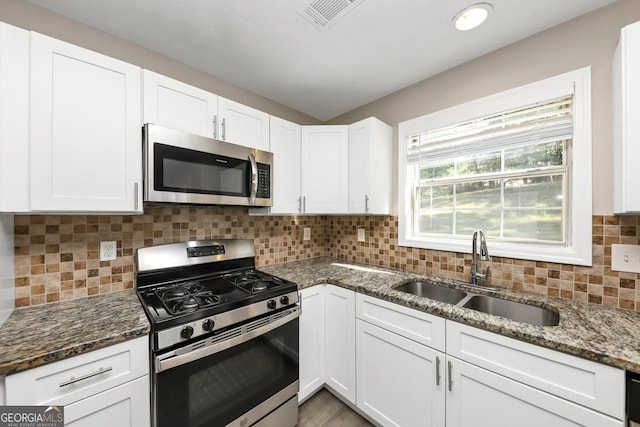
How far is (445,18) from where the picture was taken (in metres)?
1.37

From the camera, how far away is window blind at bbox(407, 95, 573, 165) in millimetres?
1463

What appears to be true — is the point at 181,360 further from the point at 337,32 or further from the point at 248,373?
the point at 337,32

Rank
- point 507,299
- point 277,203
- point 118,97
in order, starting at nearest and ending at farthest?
point 118,97 → point 507,299 → point 277,203

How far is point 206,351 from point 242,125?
141 centimetres

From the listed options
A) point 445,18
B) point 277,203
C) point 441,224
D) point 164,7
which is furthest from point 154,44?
point 441,224

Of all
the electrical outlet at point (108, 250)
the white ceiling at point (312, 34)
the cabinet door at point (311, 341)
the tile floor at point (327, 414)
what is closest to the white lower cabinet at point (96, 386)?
the electrical outlet at point (108, 250)

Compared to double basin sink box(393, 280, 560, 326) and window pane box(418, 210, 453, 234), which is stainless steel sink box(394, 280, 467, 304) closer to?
double basin sink box(393, 280, 560, 326)

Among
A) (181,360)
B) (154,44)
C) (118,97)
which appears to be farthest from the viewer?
(154,44)

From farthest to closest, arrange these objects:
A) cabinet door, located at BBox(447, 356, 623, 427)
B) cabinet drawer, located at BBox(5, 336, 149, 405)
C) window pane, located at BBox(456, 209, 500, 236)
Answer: window pane, located at BBox(456, 209, 500, 236), cabinet door, located at BBox(447, 356, 623, 427), cabinet drawer, located at BBox(5, 336, 149, 405)

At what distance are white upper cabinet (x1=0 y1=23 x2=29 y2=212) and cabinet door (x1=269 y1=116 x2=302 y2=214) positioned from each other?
1259mm

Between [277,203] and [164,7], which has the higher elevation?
[164,7]

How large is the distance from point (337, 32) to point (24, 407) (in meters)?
2.17

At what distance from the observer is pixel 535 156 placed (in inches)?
62.6

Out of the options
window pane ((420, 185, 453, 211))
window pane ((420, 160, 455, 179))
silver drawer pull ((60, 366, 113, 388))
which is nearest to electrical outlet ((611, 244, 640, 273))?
window pane ((420, 185, 453, 211))
